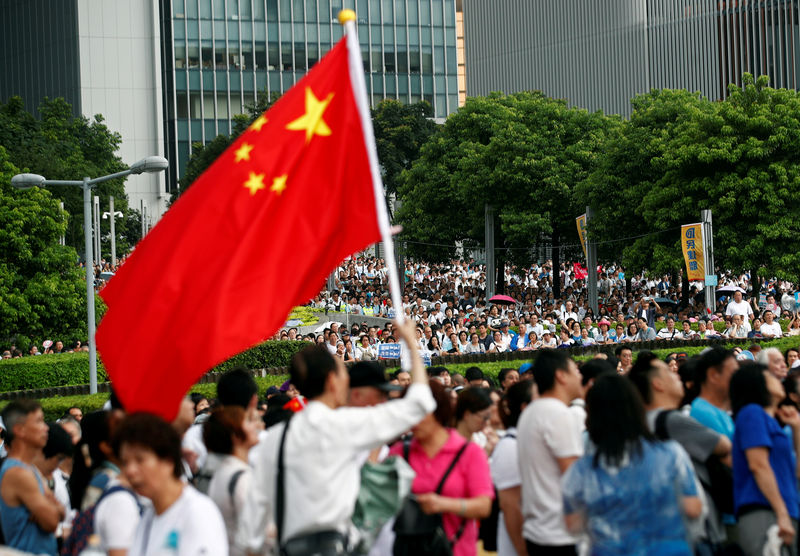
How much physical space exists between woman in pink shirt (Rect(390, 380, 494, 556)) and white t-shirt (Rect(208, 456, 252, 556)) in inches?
33.7

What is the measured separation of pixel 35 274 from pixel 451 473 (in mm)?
25452

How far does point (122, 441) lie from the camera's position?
17.2ft

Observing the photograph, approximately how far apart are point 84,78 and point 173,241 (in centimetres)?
8981

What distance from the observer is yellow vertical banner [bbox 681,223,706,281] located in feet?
103

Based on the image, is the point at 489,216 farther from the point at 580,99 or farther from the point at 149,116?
the point at 149,116

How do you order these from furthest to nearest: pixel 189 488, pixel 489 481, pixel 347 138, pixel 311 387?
pixel 347 138 < pixel 489 481 < pixel 311 387 < pixel 189 488

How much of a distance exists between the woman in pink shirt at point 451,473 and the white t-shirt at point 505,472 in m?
0.57

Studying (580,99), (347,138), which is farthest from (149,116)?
(347,138)

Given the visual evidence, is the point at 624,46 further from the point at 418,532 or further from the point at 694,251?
the point at 418,532

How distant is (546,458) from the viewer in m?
6.36

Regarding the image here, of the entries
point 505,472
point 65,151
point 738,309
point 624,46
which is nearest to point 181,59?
point 65,151

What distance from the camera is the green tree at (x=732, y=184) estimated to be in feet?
115

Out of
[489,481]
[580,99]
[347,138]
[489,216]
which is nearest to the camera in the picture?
[489,481]

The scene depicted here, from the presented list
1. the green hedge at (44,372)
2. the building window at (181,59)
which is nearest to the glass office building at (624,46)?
the building window at (181,59)
